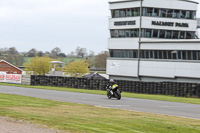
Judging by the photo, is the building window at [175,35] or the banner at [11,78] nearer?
the banner at [11,78]

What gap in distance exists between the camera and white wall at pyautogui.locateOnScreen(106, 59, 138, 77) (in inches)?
2404

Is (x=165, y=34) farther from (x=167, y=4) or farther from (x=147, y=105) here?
(x=147, y=105)

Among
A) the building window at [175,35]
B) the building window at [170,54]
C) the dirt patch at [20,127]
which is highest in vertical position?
the building window at [175,35]

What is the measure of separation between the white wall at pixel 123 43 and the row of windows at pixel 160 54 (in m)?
0.82

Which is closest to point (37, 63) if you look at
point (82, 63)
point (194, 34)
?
point (82, 63)

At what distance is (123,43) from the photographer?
62.9 meters

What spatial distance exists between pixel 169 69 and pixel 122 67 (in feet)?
34.2

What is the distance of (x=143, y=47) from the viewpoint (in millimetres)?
59625

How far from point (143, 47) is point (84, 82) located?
23.1 m

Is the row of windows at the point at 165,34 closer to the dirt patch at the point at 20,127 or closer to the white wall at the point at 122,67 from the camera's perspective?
the white wall at the point at 122,67

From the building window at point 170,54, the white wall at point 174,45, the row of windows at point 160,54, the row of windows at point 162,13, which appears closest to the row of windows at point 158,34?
the white wall at point 174,45

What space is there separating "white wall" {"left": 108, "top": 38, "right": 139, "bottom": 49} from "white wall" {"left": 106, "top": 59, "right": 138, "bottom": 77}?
8.60ft

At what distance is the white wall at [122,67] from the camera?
2404 inches

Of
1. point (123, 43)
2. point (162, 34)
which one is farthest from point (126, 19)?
point (162, 34)
